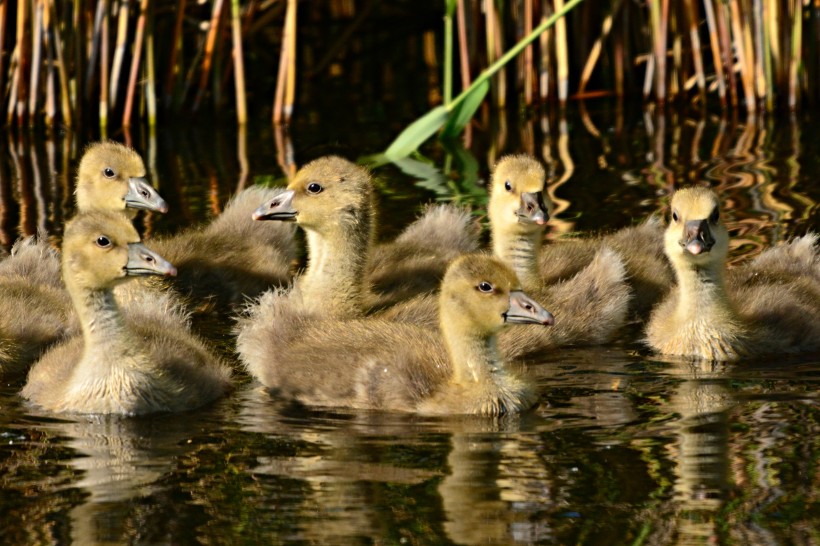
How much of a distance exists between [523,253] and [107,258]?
2676mm

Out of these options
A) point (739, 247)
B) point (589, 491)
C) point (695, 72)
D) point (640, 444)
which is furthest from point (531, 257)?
point (695, 72)

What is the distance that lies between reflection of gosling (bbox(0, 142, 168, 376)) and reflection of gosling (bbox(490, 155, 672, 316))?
6.96 feet

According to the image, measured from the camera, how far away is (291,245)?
10.5 meters

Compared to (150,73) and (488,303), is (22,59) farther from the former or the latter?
(488,303)

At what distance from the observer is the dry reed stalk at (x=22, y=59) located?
13508 millimetres

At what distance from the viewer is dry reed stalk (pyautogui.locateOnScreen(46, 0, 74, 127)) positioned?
13.5 metres

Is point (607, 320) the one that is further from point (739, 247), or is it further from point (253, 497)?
point (253, 497)

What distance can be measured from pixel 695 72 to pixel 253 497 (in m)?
10.2

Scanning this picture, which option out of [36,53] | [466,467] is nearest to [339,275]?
[466,467]

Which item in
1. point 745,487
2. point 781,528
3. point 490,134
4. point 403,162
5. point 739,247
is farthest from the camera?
point 490,134

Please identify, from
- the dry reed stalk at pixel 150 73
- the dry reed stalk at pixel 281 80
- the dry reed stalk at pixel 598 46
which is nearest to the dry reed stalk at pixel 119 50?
the dry reed stalk at pixel 150 73

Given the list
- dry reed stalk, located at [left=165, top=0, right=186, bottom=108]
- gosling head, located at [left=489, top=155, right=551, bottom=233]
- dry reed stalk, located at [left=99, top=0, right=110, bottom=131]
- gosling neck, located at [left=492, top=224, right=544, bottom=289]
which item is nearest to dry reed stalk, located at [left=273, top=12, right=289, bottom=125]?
dry reed stalk, located at [left=165, top=0, right=186, bottom=108]

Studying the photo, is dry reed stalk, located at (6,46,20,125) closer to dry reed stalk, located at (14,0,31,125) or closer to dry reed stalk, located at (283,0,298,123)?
dry reed stalk, located at (14,0,31,125)

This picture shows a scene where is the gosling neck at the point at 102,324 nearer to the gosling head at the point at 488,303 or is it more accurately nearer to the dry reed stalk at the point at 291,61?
the gosling head at the point at 488,303
